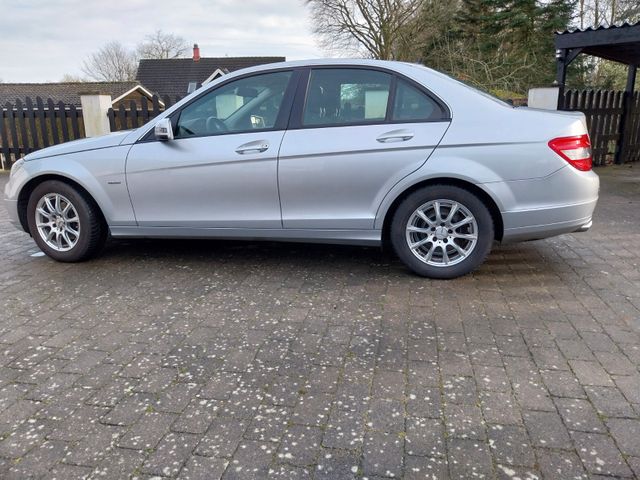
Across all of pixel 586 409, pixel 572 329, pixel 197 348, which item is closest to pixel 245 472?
pixel 197 348

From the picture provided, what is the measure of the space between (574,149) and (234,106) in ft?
8.74

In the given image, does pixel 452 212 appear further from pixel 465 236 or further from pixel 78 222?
pixel 78 222

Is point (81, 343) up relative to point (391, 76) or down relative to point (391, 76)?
down

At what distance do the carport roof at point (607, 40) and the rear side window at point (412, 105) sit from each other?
6210 millimetres

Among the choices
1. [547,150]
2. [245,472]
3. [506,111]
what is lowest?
[245,472]

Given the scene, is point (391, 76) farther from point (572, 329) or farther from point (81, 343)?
point (81, 343)

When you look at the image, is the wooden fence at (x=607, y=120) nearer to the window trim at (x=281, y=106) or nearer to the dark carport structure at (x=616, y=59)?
the dark carport structure at (x=616, y=59)

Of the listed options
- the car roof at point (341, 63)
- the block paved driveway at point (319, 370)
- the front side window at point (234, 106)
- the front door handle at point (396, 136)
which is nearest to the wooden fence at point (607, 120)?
the block paved driveway at point (319, 370)

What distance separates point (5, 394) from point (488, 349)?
8.49 ft

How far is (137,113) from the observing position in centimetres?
957

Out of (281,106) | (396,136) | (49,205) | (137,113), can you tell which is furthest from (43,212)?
(137,113)

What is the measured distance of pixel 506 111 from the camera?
3.75m

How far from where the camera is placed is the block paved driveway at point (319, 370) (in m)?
2.06

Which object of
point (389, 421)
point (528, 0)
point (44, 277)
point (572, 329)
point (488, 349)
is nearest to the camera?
point (389, 421)
